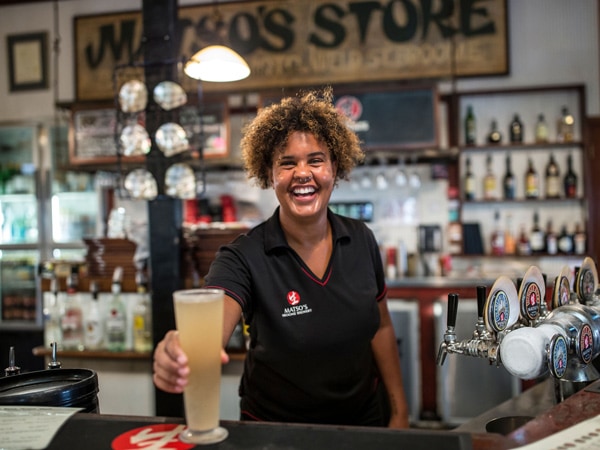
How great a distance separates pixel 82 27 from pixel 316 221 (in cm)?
486

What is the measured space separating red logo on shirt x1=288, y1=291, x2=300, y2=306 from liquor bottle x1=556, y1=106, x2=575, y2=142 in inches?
162

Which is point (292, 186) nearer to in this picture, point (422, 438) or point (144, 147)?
point (422, 438)

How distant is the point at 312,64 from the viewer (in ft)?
16.4

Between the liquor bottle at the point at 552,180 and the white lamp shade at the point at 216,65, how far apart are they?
309 cm

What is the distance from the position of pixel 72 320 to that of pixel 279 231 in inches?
83.0

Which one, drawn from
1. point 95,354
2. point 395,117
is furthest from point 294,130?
point 395,117

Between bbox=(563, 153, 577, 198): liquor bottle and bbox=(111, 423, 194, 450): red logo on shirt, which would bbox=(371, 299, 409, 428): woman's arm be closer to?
bbox=(111, 423, 194, 450): red logo on shirt

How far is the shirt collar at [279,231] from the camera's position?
5.05ft

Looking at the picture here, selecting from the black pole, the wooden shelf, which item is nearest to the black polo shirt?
the black pole

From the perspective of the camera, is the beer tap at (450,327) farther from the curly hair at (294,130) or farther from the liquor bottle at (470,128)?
the liquor bottle at (470,128)

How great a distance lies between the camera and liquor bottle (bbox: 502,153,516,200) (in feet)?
15.9

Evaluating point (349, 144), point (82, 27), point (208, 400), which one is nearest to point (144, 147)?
point (349, 144)

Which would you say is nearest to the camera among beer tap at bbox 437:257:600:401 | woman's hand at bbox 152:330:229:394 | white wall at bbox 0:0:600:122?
woman's hand at bbox 152:330:229:394

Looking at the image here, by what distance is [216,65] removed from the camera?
289 centimetres
